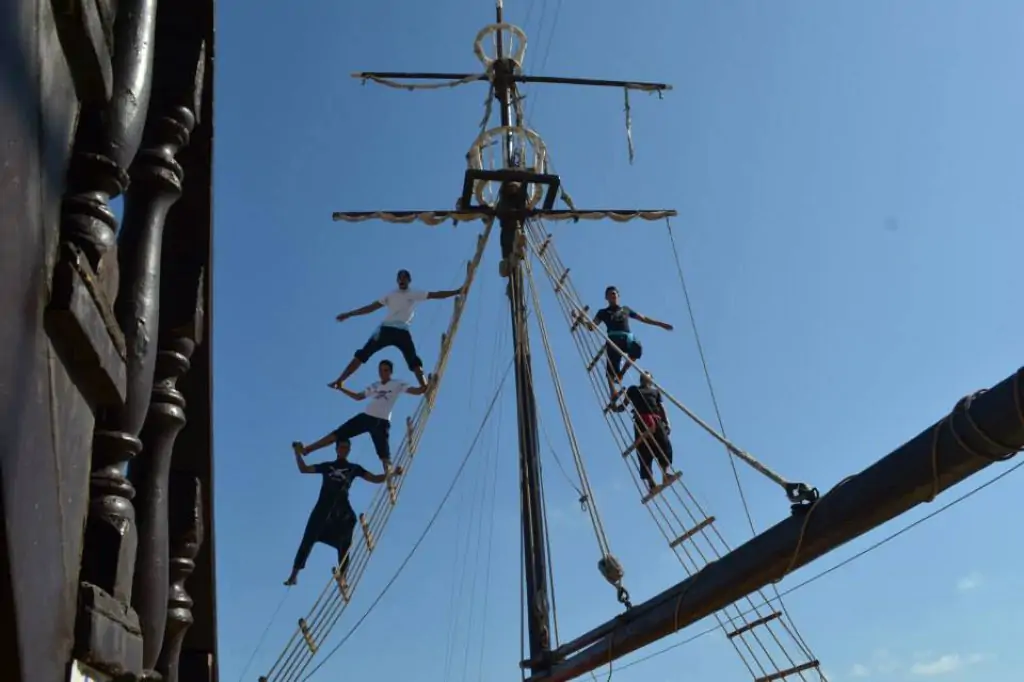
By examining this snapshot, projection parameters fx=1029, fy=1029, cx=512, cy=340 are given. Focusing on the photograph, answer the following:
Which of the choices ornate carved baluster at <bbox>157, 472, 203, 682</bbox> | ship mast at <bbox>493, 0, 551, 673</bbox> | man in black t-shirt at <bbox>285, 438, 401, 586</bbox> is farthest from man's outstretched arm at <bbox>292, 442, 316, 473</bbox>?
ornate carved baluster at <bbox>157, 472, 203, 682</bbox>

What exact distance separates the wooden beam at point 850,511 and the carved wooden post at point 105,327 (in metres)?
3.66

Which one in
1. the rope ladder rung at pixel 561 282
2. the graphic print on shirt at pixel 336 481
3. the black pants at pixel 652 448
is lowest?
the graphic print on shirt at pixel 336 481

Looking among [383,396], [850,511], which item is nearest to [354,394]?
[383,396]

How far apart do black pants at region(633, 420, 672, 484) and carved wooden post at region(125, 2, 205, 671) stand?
7835 millimetres

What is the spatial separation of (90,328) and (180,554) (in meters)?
1.22

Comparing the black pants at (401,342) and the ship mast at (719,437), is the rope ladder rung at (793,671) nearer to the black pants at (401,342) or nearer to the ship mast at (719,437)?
the ship mast at (719,437)

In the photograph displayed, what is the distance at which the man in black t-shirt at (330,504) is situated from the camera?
9820 millimetres

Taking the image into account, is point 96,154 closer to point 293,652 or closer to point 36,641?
point 36,641

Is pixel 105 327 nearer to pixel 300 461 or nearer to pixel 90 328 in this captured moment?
pixel 90 328

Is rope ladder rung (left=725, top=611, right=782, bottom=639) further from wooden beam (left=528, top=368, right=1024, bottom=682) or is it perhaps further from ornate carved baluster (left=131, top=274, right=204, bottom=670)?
ornate carved baluster (left=131, top=274, right=204, bottom=670)

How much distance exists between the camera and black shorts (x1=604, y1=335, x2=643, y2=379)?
35.7 feet

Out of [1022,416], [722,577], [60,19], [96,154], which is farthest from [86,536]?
[722,577]

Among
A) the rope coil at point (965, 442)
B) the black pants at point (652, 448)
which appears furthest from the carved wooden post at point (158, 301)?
the black pants at point (652, 448)

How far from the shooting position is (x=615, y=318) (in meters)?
11.2
